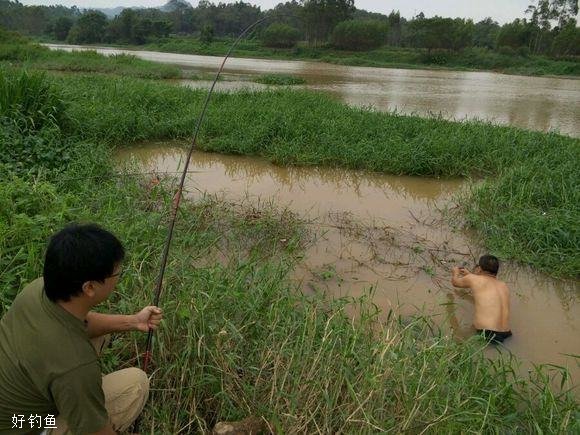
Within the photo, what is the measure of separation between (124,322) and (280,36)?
159 ft

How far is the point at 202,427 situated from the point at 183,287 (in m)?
0.91

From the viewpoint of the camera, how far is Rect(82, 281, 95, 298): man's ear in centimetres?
142

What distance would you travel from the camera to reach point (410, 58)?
4034cm

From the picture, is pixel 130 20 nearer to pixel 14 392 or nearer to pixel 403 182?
pixel 403 182

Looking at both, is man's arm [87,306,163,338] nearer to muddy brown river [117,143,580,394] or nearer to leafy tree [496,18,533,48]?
muddy brown river [117,143,580,394]

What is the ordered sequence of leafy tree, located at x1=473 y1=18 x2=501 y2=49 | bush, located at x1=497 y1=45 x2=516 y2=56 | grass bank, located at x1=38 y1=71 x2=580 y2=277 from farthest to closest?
leafy tree, located at x1=473 y1=18 x2=501 y2=49
bush, located at x1=497 y1=45 x2=516 y2=56
grass bank, located at x1=38 y1=71 x2=580 y2=277

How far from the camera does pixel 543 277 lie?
13.6 ft

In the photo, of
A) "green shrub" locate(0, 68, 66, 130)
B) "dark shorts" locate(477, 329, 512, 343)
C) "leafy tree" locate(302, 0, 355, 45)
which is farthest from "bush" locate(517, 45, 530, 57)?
"dark shorts" locate(477, 329, 512, 343)

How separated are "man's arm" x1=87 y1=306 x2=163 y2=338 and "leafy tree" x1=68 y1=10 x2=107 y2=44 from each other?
59330 mm

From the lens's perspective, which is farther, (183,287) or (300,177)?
(300,177)

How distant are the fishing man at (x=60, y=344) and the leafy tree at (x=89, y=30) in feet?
196

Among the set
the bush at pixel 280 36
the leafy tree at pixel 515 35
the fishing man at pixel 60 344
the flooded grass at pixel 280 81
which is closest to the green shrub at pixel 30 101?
the fishing man at pixel 60 344

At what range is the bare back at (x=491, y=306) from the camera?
3.29m

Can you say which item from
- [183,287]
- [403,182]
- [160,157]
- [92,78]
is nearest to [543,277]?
[403,182]
